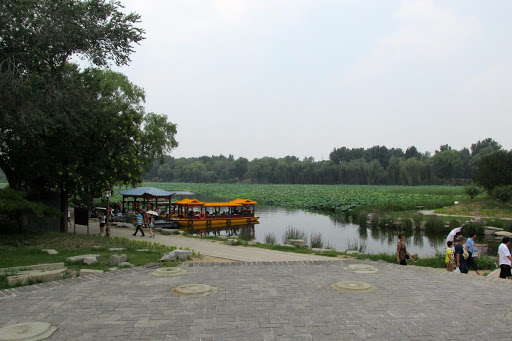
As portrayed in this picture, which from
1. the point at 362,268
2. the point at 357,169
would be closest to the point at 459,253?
the point at 362,268

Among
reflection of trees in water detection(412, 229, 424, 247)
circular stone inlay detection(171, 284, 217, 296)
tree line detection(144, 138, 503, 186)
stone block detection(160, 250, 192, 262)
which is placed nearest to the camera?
circular stone inlay detection(171, 284, 217, 296)

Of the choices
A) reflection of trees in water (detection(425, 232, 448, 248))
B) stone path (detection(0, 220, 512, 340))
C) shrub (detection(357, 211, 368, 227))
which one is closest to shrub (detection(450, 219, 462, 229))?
reflection of trees in water (detection(425, 232, 448, 248))

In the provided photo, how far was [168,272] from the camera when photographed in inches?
338

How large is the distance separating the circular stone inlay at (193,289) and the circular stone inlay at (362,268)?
3.79m

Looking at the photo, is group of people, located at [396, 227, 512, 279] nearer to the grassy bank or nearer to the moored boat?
the grassy bank

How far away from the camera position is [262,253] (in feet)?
42.1

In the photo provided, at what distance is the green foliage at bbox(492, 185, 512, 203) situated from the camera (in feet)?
97.8

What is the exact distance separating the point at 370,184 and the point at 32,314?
306 feet

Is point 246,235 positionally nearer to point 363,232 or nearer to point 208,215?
point 208,215

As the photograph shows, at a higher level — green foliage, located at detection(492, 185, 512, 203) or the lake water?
green foliage, located at detection(492, 185, 512, 203)

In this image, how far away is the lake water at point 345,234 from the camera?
19688 mm

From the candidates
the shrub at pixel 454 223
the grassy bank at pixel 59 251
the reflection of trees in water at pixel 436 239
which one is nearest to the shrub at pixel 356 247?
the reflection of trees in water at pixel 436 239

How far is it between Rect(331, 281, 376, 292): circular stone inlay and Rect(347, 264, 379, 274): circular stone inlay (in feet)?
4.89

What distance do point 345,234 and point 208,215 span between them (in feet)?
30.7
